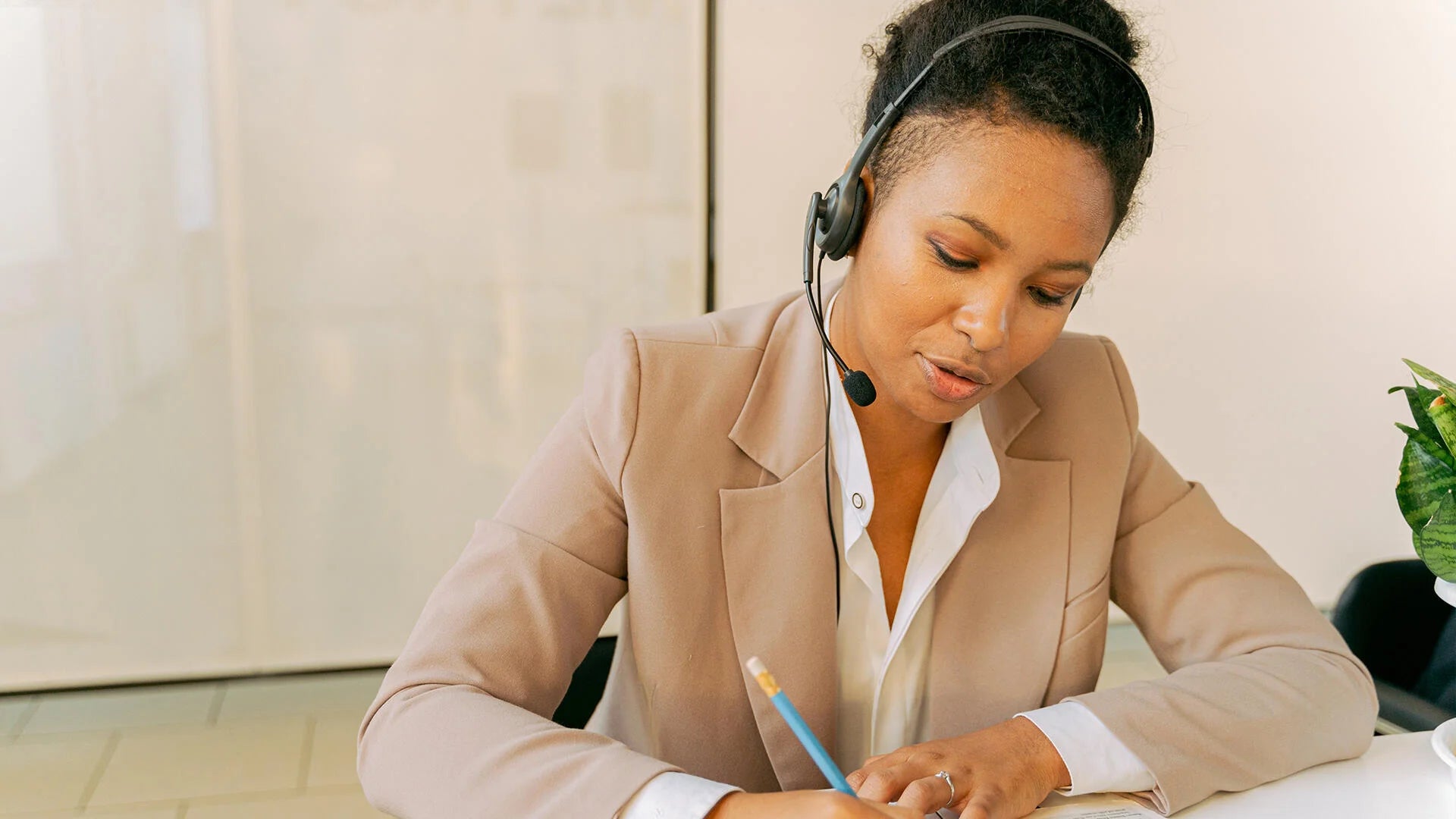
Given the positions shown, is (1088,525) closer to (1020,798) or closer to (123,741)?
(1020,798)

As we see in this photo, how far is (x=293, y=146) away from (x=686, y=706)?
1805mm

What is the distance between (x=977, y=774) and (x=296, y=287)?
199cm

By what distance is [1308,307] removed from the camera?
300cm

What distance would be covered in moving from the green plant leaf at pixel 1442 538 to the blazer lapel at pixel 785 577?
52 centimetres

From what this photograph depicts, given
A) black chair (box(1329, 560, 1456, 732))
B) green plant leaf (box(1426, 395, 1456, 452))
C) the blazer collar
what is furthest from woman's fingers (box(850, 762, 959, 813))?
black chair (box(1329, 560, 1456, 732))

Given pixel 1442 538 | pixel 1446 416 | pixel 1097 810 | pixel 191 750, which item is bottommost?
pixel 191 750

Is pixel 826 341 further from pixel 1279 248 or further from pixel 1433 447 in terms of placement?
pixel 1279 248

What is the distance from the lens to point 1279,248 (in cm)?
294

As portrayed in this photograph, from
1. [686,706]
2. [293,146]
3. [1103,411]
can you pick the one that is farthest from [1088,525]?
[293,146]

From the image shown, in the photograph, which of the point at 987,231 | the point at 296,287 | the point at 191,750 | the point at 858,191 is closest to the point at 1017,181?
the point at 987,231

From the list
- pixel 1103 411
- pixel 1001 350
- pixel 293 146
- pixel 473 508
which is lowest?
pixel 473 508

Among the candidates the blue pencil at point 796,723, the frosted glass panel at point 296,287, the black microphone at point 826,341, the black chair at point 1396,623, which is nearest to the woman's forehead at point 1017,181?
the black microphone at point 826,341

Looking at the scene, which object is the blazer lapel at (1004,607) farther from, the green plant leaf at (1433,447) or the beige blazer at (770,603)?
the green plant leaf at (1433,447)

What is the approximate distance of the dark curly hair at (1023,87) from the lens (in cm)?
97
